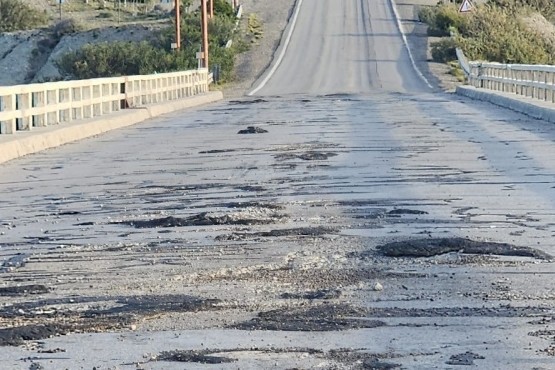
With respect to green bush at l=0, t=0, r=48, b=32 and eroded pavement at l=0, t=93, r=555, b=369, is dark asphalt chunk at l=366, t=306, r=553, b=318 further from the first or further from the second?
green bush at l=0, t=0, r=48, b=32

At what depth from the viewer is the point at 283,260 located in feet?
33.6

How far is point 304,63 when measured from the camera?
8050 centimetres

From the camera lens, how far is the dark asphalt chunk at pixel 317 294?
8.77m

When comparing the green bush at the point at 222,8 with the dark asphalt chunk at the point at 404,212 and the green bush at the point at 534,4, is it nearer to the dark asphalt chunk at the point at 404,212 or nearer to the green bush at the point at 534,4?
the green bush at the point at 534,4

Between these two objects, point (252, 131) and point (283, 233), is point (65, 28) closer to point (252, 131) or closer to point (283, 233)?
point (252, 131)

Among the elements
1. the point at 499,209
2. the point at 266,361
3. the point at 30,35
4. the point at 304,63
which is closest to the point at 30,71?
the point at 30,35

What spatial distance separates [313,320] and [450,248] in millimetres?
2732

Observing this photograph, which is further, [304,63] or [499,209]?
[304,63]

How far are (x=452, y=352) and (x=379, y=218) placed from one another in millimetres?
5329

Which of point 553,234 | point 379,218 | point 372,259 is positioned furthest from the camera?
point 379,218

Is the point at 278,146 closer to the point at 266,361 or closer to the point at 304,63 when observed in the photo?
the point at 266,361

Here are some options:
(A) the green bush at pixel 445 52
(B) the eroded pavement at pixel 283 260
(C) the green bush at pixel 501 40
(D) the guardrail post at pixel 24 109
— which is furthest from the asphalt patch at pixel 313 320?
(A) the green bush at pixel 445 52

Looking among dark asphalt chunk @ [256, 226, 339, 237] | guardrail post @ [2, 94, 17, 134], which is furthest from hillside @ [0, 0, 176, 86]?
dark asphalt chunk @ [256, 226, 339, 237]

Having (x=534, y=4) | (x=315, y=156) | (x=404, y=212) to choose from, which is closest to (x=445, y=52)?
(x=534, y=4)
